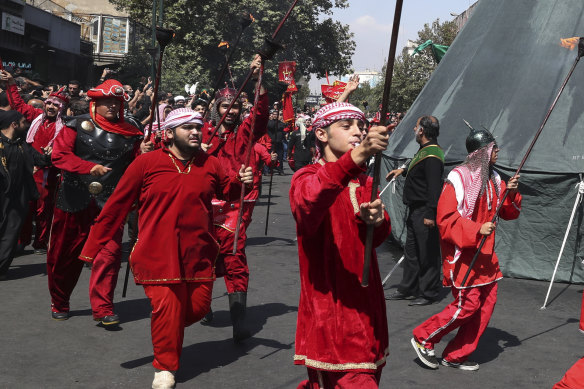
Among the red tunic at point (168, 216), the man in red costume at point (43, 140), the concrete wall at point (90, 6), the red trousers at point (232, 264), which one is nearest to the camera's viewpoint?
the red tunic at point (168, 216)

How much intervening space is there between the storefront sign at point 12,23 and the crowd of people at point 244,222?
23039 millimetres

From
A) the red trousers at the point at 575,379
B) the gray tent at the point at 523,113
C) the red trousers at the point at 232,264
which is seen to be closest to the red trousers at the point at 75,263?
the red trousers at the point at 232,264

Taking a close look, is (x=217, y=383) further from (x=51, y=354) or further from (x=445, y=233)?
(x=445, y=233)

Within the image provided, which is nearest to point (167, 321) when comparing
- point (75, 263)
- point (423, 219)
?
point (75, 263)

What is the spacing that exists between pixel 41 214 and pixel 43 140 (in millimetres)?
997

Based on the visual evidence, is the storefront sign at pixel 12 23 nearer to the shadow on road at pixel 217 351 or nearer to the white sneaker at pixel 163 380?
the shadow on road at pixel 217 351

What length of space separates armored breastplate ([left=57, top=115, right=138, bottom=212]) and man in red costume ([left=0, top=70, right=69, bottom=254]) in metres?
2.93

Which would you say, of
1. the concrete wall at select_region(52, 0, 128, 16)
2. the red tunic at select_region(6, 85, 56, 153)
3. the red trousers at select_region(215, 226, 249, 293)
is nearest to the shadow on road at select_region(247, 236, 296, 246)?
the red tunic at select_region(6, 85, 56, 153)

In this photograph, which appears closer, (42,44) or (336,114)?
(336,114)

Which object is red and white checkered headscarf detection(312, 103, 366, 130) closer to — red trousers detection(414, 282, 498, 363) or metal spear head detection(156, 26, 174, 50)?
metal spear head detection(156, 26, 174, 50)

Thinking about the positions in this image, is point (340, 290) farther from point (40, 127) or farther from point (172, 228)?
point (40, 127)

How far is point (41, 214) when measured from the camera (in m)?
10.5

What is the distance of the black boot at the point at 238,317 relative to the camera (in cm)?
637

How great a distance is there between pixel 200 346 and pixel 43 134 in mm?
5039
